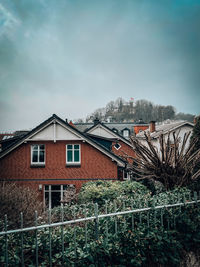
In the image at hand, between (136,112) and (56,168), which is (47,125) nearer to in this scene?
(56,168)

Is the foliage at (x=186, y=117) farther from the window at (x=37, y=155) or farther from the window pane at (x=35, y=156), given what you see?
the window pane at (x=35, y=156)

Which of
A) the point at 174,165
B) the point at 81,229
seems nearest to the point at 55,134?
the point at 174,165

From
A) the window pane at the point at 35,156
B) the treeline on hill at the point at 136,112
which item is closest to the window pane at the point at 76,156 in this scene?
the window pane at the point at 35,156

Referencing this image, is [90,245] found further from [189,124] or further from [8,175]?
[189,124]

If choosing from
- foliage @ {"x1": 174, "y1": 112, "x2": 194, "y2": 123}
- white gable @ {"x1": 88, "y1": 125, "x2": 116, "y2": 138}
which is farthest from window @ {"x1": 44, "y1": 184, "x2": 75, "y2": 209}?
foliage @ {"x1": 174, "y1": 112, "x2": 194, "y2": 123}

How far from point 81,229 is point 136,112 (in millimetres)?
69318

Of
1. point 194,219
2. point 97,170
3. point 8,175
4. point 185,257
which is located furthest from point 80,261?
point 8,175

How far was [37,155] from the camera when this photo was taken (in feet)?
50.8

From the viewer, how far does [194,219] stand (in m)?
5.67

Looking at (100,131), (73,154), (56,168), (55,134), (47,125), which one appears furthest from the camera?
(100,131)

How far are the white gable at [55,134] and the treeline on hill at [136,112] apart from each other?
148 ft

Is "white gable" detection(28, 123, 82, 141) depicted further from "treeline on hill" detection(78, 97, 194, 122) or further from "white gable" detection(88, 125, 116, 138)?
"treeline on hill" detection(78, 97, 194, 122)

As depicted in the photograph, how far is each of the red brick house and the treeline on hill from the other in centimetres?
4490

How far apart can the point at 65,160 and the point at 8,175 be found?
428cm
